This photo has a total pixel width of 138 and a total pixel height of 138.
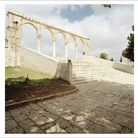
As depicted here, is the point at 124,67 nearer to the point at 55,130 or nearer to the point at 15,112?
the point at 55,130

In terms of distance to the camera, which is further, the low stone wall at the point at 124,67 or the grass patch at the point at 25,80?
the low stone wall at the point at 124,67

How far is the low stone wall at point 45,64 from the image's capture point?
23.8 feet

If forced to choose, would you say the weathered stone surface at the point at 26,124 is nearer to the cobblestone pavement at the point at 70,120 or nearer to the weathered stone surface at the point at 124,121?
the cobblestone pavement at the point at 70,120

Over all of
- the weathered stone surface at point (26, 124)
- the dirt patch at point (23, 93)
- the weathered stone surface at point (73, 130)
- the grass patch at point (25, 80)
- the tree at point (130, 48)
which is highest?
the tree at point (130, 48)

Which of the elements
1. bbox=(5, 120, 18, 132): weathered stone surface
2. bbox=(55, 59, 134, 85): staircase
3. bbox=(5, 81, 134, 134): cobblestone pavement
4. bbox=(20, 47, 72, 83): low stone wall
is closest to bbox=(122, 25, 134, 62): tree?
bbox=(55, 59, 134, 85): staircase

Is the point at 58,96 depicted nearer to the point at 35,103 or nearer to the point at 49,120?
the point at 35,103

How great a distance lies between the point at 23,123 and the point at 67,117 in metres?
1.07

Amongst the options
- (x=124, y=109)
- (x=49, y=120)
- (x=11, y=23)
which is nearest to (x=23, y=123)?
(x=49, y=120)

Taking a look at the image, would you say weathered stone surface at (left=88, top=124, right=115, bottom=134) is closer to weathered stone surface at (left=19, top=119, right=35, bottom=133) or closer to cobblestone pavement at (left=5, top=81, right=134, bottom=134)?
cobblestone pavement at (left=5, top=81, right=134, bottom=134)

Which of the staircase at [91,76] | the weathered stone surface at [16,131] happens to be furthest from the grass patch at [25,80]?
the weathered stone surface at [16,131]

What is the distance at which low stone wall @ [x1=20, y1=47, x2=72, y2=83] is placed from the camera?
726cm

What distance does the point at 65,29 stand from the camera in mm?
18328

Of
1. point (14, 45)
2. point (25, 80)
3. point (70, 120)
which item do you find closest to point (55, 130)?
point (70, 120)

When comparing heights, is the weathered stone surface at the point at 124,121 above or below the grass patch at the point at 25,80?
below
